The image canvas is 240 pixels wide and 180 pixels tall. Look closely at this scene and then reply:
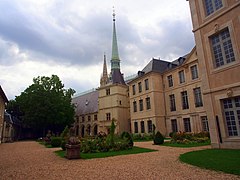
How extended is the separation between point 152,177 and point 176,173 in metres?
0.88

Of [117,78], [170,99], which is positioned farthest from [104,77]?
[170,99]

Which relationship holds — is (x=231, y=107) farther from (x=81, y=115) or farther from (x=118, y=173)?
(x=81, y=115)

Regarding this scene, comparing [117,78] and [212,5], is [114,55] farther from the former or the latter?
[212,5]

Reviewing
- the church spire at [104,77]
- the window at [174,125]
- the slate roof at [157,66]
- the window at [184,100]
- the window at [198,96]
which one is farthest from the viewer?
the church spire at [104,77]

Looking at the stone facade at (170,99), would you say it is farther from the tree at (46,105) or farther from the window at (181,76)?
the tree at (46,105)

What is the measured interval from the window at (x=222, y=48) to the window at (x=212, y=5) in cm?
163

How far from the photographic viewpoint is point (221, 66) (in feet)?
34.5

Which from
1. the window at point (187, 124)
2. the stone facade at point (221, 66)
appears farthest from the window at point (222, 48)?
the window at point (187, 124)

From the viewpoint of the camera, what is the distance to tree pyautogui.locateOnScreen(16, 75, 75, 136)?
34.5 metres

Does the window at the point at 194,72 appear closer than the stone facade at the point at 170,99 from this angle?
No

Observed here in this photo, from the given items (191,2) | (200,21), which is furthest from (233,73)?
(191,2)

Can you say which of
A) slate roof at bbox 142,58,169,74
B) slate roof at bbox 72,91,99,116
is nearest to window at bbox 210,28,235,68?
slate roof at bbox 142,58,169,74

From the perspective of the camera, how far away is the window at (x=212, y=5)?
36.5 feet

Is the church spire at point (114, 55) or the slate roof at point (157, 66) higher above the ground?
the church spire at point (114, 55)
